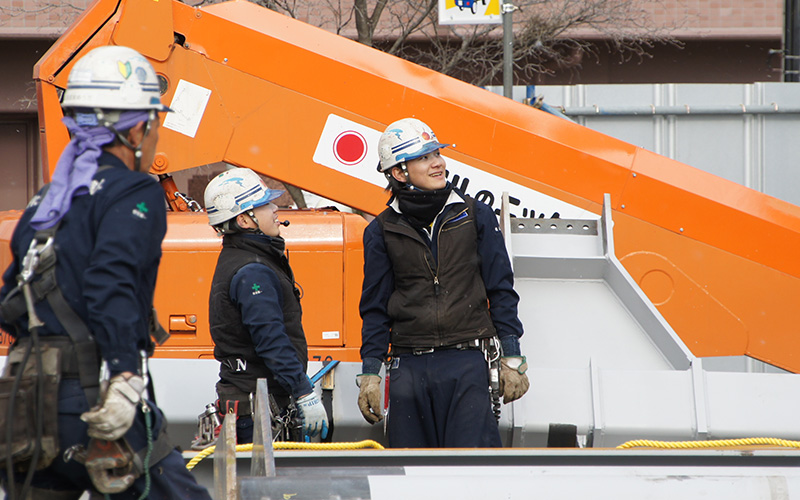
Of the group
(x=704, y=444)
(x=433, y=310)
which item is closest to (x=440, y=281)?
(x=433, y=310)

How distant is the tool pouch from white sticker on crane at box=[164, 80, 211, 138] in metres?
2.75

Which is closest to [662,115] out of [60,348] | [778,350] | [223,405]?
[778,350]

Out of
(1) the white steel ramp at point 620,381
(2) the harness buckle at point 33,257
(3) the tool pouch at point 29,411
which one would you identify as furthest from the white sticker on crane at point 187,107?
(3) the tool pouch at point 29,411

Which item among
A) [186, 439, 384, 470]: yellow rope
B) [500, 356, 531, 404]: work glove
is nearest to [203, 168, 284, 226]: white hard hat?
[186, 439, 384, 470]: yellow rope

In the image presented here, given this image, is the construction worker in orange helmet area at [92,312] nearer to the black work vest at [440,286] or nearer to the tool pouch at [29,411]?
the tool pouch at [29,411]

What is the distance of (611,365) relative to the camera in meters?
4.99

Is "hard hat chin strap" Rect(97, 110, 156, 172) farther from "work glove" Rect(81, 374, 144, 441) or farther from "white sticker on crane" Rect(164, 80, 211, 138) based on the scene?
"white sticker on crane" Rect(164, 80, 211, 138)

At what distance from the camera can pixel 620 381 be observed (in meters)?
4.60

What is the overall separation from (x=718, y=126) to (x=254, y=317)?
22.1ft

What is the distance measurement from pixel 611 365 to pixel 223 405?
2156 millimetres

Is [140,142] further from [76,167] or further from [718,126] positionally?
[718,126]

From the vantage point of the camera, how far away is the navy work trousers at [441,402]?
413 cm

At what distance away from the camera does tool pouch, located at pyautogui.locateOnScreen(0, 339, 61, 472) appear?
250cm

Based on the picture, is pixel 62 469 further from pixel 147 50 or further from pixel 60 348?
pixel 147 50
